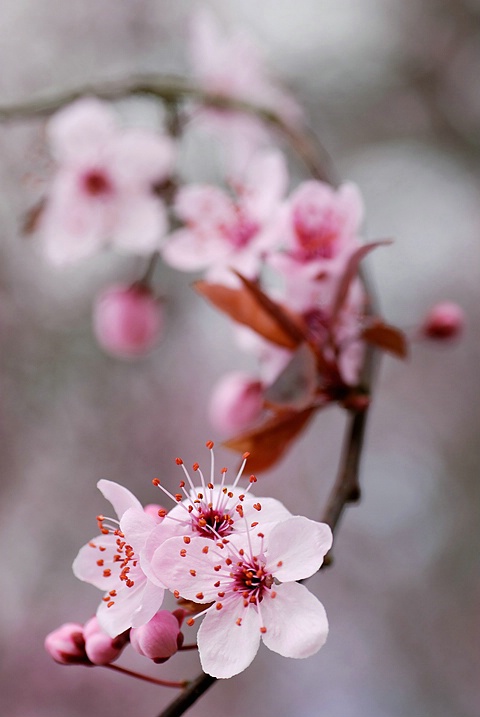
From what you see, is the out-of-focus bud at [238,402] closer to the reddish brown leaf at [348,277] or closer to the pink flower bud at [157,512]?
the reddish brown leaf at [348,277]

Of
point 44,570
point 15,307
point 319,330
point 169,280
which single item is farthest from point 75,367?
point 319,330

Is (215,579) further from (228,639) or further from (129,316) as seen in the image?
(129,316)

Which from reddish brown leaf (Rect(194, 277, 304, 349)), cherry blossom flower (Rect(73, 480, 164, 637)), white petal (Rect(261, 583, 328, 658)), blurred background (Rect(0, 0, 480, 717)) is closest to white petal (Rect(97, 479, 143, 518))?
cherry blossom flower (Rect(73, 480, 164, 637))

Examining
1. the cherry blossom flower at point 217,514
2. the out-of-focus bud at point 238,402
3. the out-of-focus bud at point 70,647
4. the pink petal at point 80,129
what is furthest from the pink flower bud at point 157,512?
the pink petal at point 80,129

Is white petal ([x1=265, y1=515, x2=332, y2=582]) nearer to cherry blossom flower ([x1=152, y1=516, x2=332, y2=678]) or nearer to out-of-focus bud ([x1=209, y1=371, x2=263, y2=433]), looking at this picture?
cherry blossom flower ([x1=152, y1=516, x2=332, y2=678])

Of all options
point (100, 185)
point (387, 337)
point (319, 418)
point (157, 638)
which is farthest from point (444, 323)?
point (319, 418)
